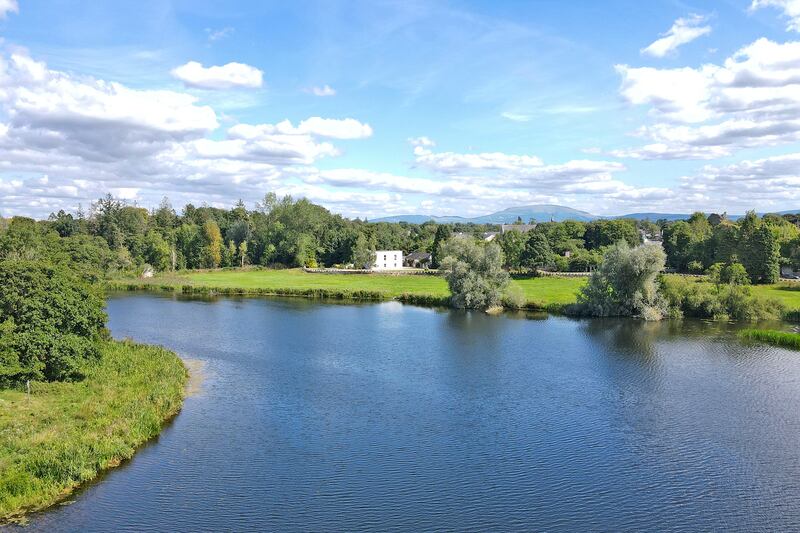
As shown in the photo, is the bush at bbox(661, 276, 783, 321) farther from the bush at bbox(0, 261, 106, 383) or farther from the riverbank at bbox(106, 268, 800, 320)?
the bush at bbox(0, 261, 106, 383)

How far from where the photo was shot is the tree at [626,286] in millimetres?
60812

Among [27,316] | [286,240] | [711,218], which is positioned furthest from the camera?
[711,218]

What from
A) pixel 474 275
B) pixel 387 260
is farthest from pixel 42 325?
pixel 387 260

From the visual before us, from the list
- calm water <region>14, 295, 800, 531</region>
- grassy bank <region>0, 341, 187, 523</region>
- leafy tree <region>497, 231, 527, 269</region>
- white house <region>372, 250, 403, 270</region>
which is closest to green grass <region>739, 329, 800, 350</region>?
calm water <region>14, 295, 800, 531</region>

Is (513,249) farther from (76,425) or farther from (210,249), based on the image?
(76,425)

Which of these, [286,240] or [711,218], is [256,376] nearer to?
[286,240]

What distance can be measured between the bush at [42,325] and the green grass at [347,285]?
45230 mm

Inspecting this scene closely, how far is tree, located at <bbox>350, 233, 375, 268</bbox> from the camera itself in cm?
11050

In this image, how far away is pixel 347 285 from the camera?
89.7m

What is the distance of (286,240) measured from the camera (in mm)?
121500

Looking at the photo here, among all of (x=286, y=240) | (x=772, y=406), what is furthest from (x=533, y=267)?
(x=772, y=406)

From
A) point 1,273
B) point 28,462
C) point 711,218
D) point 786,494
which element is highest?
point 711,218

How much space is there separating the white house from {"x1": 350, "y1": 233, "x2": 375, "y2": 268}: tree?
5.05 feet

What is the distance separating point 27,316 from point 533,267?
248 feet
